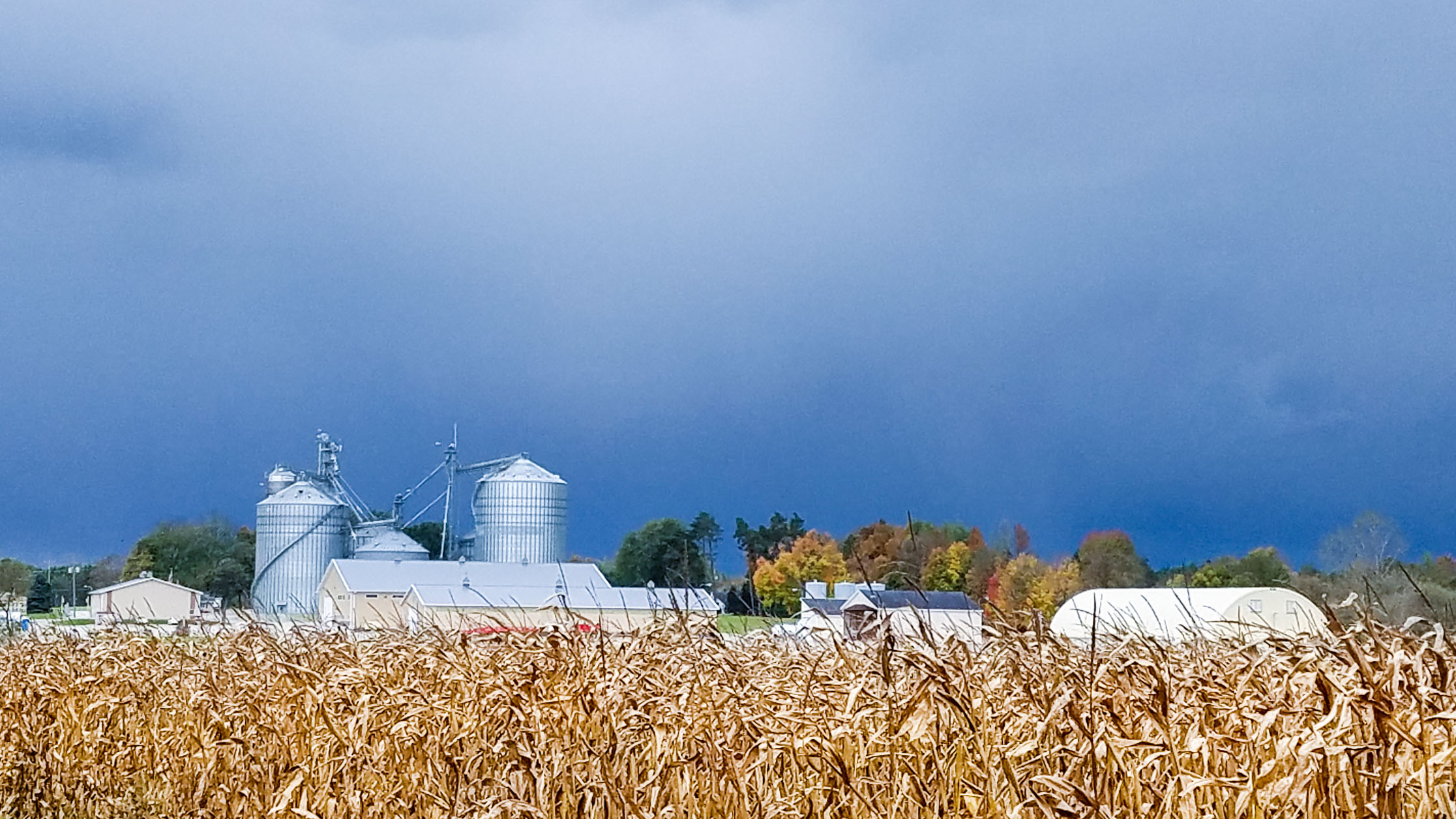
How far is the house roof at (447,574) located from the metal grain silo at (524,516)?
3643mm

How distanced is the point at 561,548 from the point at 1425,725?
52562 mm

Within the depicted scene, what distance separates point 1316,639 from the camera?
10.6 ft

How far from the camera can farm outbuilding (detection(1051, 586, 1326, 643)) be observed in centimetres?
431

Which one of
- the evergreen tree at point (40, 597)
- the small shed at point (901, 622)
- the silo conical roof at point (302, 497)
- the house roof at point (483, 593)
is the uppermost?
the silo conical roof at point (302, 497)

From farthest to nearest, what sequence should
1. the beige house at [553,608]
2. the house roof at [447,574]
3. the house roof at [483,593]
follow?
the house roof at [447,574], the house roof at [483,593], the beige house at [553,608]

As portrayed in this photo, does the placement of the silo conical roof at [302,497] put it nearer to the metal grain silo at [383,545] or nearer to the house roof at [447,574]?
the metal grain silo at [383,545]

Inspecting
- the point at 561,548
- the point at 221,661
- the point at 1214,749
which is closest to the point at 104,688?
the point at 221,661

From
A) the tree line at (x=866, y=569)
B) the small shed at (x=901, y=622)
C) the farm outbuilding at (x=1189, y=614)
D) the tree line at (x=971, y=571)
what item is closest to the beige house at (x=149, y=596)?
the tree line at (x=866, y=569)

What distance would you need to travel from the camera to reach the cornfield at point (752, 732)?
308 centimetres

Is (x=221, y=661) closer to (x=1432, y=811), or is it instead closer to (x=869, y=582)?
(x=869, y=582)

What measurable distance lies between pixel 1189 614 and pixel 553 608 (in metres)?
2.63

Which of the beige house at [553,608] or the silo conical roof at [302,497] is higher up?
the silo conical roof at [302,497]

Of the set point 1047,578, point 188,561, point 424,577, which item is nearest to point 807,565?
point 424,577

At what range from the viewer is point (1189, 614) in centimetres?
493
